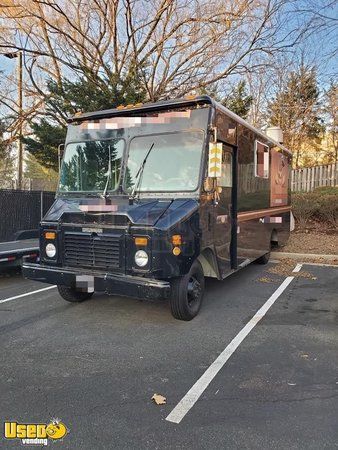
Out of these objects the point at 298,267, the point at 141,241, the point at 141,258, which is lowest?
the point at 298,267

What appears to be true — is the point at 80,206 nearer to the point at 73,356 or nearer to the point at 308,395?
the point at 73,356

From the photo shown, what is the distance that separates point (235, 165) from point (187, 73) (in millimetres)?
10889

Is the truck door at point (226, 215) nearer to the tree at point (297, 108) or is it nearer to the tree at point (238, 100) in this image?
the tree at point (238, 100)

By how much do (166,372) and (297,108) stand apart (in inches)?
771

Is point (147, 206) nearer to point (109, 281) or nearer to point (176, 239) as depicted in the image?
point (176, 239)

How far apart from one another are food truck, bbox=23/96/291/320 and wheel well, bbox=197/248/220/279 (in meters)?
0.02

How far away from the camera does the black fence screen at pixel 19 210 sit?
8.76m

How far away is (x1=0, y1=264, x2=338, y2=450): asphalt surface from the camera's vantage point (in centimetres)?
294

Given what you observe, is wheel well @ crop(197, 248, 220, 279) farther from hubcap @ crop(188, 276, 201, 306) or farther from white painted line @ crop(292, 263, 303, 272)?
white painted line @ crop(292, 263, 303, 272)

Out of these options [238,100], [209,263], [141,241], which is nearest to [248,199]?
[209,263]

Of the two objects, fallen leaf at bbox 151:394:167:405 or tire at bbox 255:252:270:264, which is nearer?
fallen leaf at bbox 151:394:167:405

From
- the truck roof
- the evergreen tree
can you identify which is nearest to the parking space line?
the truck roof

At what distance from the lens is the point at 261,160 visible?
8.16m

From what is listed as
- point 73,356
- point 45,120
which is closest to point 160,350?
point 73,356
